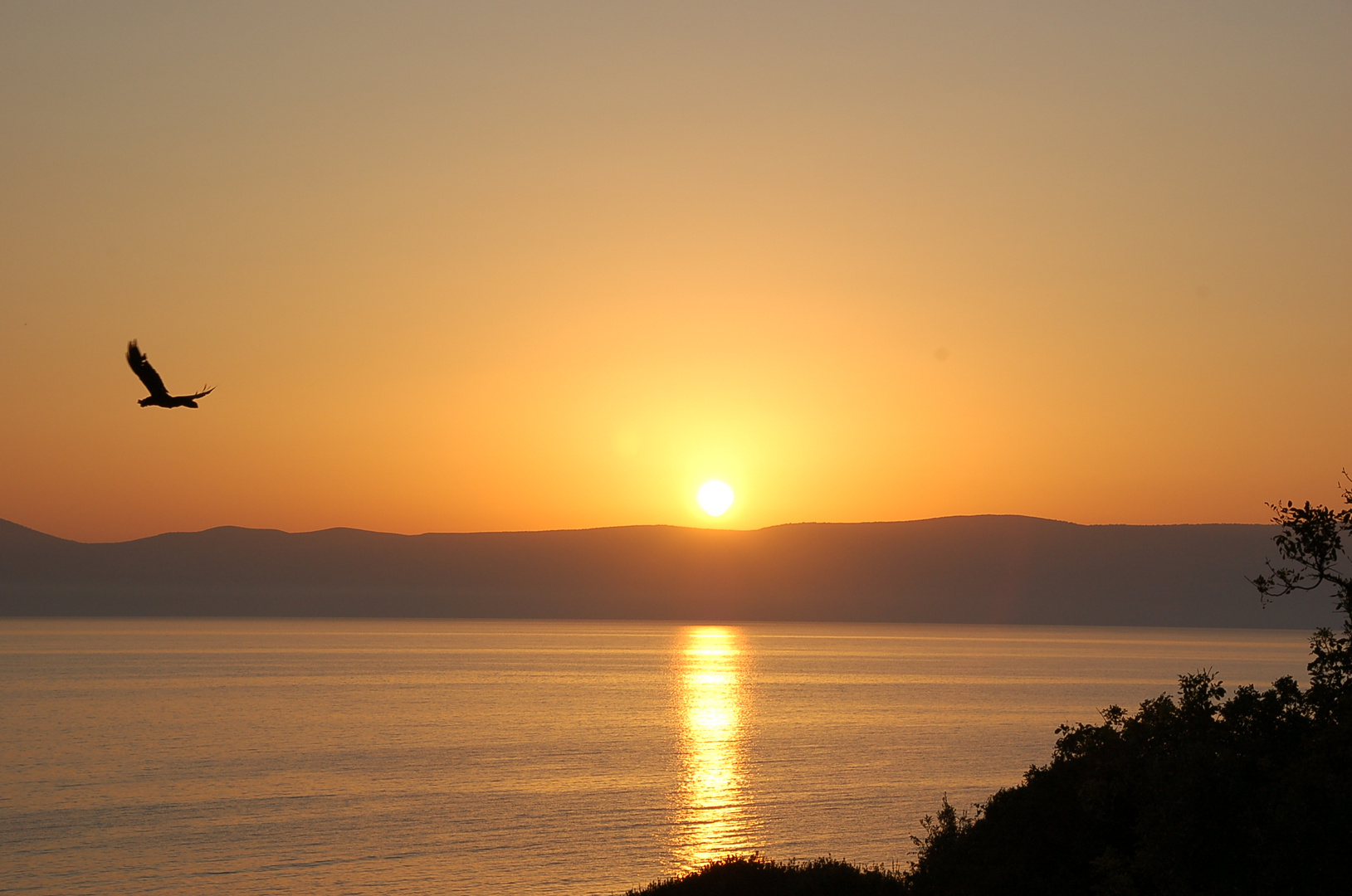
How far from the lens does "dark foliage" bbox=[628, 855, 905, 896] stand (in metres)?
39.2

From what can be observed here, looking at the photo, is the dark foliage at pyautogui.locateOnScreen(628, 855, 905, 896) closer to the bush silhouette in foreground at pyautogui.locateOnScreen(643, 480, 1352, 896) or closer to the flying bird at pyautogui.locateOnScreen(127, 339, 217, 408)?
the bush silhouette in foreground at pyautogui.locateOnScreen(643, 480, 1352, 896)

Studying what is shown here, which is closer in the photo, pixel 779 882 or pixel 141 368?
pixel 141 368

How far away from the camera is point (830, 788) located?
89562 mm

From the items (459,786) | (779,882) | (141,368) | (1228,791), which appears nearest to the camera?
(141,368)

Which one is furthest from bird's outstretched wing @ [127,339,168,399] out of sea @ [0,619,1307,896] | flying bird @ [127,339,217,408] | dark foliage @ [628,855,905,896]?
sea @ [0,619,1307,896]

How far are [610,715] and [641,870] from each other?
89.2 metres

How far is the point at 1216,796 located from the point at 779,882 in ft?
61.8

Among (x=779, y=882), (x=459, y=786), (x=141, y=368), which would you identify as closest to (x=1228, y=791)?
(x=779, y=882)

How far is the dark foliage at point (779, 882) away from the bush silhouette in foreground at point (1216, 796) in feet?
24.4

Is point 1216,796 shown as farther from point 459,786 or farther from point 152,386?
point 459,786

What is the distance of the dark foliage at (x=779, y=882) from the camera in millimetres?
39156

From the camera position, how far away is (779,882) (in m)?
40.4

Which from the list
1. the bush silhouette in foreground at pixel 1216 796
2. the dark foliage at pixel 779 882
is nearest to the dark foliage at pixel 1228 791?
the bush silhouette in foreground at pixel 1216 796

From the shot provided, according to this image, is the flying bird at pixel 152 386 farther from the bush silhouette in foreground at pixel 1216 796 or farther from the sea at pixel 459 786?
the sea at pixel 459 786
